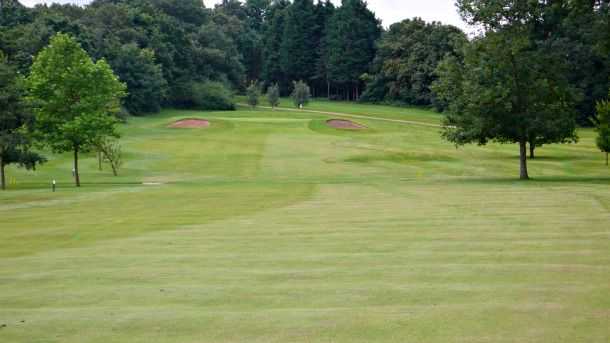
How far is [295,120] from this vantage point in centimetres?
8000

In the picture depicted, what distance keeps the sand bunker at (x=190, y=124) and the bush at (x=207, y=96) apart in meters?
27.5

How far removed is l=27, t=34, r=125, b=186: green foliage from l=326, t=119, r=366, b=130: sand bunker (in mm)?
36041

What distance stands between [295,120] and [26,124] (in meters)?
42.4

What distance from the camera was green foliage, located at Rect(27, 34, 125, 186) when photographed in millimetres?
44031

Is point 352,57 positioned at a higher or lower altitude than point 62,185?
higher

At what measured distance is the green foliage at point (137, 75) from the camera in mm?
92500

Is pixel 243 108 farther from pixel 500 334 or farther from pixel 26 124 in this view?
pixel 500 334

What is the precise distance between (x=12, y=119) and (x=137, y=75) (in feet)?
182

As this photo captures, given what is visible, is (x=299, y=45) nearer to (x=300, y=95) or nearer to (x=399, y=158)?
(x=300, y=95)

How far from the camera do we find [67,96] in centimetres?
4478

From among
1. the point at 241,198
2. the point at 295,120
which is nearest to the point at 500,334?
the point at 241,198

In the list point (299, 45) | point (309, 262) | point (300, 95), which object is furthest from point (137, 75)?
point (309, 262)

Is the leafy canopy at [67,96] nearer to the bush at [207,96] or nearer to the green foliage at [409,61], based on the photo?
the bush at [207,96]

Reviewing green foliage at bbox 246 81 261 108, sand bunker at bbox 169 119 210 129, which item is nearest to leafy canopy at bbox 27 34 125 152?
sand bunker at bbox 169 119 210 129
